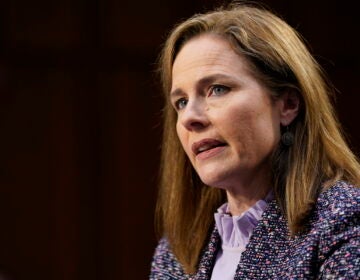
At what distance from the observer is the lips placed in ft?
4.95

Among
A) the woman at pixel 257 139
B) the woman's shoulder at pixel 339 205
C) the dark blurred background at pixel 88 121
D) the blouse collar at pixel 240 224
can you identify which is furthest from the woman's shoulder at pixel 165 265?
the dark blurred background at pixel 88 121

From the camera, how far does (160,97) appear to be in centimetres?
289

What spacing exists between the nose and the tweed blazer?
234mm

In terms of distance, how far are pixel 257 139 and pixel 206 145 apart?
4.5 inches

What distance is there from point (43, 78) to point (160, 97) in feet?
1.65

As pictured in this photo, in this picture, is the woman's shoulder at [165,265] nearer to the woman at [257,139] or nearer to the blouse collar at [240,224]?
the woman at [257,139]

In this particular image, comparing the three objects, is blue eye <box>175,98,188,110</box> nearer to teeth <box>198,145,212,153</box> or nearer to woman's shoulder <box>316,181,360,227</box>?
teeth <box>198,145,212,153</box>

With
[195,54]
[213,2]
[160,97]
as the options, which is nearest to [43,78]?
[160,97]

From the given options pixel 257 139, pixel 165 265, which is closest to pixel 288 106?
pixel 257 139

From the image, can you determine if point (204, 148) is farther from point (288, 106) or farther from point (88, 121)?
point (88, 121)

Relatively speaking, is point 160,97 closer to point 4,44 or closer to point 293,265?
point 4,44

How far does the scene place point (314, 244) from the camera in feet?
4.37

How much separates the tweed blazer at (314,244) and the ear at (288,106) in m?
0.20

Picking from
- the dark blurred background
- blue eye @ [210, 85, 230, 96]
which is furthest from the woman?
the dark blurred background
